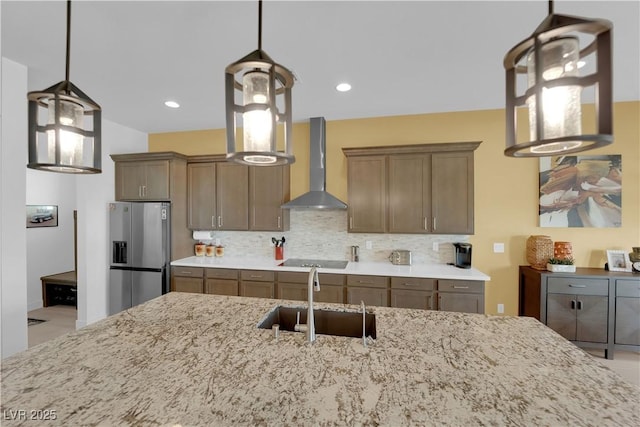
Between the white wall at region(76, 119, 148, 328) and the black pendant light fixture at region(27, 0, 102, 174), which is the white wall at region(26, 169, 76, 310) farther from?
the black pendant light fixture at region(27, 0, 102, 174)

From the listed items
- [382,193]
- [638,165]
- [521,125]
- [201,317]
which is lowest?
[201,317]

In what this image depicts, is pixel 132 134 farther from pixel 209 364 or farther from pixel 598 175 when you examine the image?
pixel 598 175

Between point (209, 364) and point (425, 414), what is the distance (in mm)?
852

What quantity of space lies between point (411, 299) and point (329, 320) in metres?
1.57

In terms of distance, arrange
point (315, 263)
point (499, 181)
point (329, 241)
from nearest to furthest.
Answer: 1. point (499, 181)
2. point (315, 263)
3. point (329, 241)

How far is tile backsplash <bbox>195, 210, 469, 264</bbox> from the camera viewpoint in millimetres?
3574

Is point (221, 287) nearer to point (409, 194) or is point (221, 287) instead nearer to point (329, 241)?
point (329, 241)

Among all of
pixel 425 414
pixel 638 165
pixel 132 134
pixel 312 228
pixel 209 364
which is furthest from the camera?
pixel 132 134

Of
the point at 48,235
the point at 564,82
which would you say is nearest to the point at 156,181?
the point at 48,235

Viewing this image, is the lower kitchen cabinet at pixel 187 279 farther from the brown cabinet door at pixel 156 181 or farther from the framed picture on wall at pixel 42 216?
the framed picture on wall at pixel 42 216

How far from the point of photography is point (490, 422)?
84 cm

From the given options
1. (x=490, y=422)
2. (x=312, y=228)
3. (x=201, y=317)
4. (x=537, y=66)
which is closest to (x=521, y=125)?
(x=312, y=228)

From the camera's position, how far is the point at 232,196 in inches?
153

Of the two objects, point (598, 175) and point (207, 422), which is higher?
point (598, 175)
